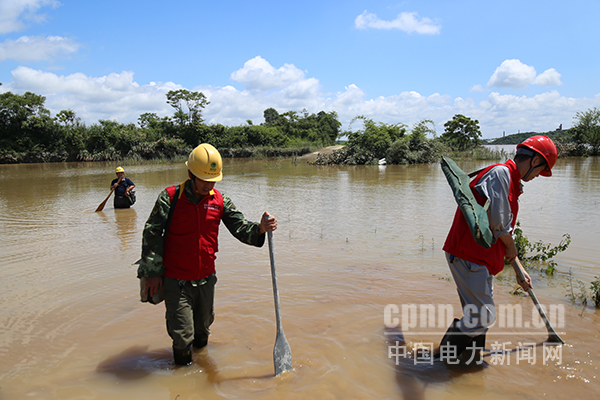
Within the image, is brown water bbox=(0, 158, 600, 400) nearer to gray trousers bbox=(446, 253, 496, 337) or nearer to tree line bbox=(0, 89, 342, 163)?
gray trousers bbox=(446, 253, 496, 337)

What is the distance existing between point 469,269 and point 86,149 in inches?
1889

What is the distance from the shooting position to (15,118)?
42.0 meters

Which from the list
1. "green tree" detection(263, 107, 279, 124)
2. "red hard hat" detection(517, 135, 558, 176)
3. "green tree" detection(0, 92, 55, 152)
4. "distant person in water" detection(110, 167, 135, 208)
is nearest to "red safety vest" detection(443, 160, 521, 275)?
"red hard hat" detection(517, 135, 558, 176)

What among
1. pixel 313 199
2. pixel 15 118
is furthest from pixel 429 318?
pixel 15 118

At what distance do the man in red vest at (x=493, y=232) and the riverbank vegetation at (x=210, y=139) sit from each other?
2626cm

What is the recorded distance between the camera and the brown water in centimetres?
294

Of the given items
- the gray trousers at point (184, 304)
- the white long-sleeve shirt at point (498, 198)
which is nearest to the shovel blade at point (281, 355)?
the gray trousers at point (184, 304)

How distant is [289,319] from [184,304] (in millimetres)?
1431

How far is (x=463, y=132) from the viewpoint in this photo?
129 ft

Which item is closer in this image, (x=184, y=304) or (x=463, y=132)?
(x=184, y=304)

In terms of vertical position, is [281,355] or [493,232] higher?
[493,232]

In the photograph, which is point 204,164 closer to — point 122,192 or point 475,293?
point 475,293

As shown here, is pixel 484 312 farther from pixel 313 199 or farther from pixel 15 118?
pixel 15 118

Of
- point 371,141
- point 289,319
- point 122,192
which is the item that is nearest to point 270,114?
point 371,141
